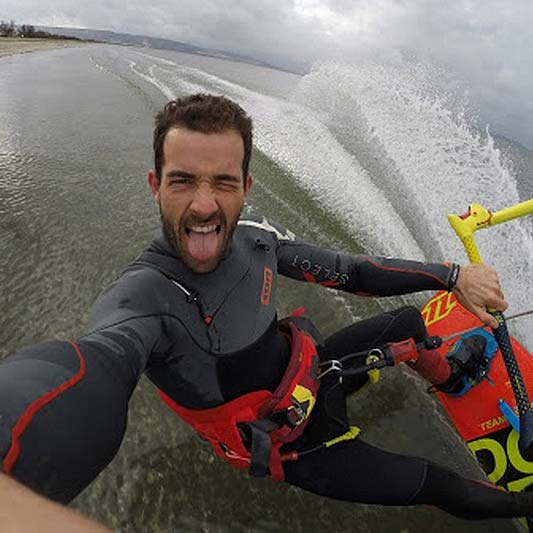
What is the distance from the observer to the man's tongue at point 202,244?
6.04 feet

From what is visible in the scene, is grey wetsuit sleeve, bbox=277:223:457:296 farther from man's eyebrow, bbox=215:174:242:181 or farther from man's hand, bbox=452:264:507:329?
man's eyebrow, bbox=215:174:242:181

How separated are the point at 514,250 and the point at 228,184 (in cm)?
520

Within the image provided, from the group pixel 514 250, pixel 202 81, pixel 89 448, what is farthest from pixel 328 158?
pixel 202 81

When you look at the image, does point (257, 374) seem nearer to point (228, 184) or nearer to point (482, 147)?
point (228, 184)

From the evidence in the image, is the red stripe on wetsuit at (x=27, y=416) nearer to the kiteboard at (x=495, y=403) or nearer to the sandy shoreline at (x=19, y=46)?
the kiteboard at (x=495, y=403)

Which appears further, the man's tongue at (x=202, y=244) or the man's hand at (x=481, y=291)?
the man's hand at (x=481, y=291)

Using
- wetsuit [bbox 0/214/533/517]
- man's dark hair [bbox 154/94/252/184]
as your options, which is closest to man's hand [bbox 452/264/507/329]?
wetsuit [bbox 0/214/533/517]

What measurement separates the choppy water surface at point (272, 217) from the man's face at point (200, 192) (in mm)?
1265

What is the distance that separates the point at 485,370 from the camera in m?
2.97

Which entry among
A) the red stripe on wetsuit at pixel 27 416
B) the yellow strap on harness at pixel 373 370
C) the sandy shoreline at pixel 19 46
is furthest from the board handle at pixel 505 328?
the sandy shoreline at pixel 19 46

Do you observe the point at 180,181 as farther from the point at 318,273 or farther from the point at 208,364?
the point at 318,273

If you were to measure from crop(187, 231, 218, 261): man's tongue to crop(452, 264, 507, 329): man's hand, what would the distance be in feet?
4.70

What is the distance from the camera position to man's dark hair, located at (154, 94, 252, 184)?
1.82m

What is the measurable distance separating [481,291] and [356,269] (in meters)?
0.68
